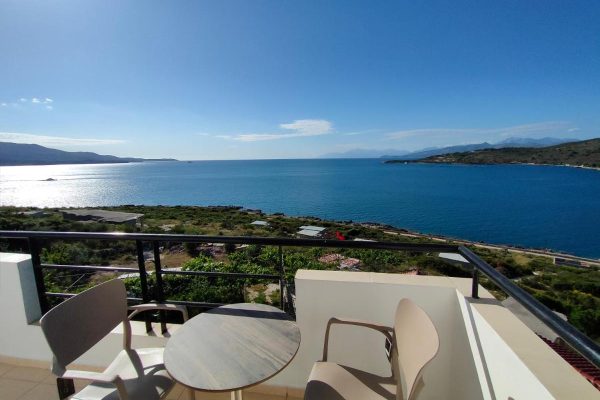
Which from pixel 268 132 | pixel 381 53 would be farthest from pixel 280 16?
pixel 268 132

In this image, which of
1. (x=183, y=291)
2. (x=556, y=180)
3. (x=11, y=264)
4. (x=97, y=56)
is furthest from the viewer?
(x=556, y=180)

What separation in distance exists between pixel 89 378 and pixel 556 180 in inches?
3005

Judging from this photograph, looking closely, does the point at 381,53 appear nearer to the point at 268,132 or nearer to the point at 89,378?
the point at 89,378

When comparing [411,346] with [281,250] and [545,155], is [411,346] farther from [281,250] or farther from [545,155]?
[545,155]

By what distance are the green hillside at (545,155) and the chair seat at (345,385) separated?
3552 inches

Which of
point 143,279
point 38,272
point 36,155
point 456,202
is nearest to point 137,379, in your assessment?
point 143,279

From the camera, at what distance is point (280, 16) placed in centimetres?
645

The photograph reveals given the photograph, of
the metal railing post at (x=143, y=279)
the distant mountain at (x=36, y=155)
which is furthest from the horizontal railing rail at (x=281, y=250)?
the distant mountain at (x=36, y=155)

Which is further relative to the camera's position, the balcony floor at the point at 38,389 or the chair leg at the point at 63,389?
the balcony floor at the point at 38,389

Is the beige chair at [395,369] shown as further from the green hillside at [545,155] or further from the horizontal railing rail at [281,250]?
the green hillside at [545,155]

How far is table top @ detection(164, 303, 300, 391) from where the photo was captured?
1037 mm

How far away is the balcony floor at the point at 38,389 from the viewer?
5.72 feet

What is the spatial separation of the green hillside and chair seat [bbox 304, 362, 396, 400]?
9023 cm

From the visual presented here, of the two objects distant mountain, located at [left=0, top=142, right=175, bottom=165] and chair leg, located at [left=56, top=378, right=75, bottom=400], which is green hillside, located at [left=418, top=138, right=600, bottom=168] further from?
distant mountain, located at [left=0, top=142, right=175, bottom=165]
